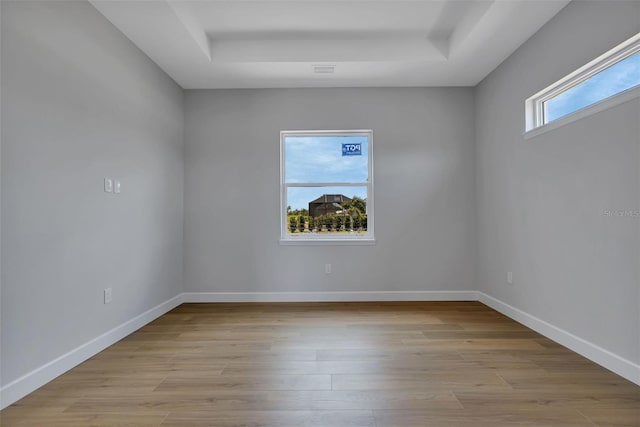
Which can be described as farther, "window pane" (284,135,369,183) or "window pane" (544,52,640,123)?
"window pane" (284,135,369,183)

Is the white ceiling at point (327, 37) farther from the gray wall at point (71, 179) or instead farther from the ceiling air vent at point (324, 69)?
the gray wall at point (71, 179)

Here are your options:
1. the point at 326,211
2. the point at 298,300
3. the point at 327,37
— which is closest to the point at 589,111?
the point at 327,37

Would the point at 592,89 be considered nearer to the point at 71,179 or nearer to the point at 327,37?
the point at 327,37

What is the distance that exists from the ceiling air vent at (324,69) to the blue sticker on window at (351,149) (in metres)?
0.92

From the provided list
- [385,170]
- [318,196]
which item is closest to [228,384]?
[318,196]

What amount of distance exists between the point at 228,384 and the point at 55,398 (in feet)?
3.12

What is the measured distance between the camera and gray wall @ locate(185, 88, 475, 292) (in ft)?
13.5

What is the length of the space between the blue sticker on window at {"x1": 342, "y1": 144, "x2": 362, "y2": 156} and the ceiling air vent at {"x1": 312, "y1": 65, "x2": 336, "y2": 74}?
3.02 feet

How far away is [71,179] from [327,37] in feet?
8.33

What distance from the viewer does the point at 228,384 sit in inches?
81.7

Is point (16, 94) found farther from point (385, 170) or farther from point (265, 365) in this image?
point (385, 170)

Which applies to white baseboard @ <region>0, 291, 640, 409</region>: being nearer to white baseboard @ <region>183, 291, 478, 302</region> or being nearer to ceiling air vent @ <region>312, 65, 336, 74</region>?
white baseboard @ <region>183, 291, 478, 302</region>

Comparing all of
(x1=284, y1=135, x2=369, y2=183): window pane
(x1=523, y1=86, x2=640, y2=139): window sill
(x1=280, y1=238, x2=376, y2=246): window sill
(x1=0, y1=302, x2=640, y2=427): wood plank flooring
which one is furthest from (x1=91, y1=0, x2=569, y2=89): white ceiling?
(x1=0, y1=302, x2=640, y2=427): wood plank flooring

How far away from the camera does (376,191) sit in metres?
4.14
